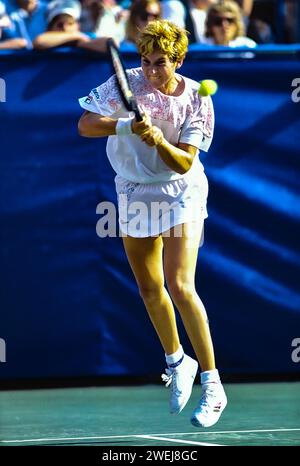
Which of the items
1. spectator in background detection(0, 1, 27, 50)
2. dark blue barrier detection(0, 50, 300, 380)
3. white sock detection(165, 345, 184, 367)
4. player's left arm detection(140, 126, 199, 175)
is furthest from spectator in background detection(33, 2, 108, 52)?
white sock detection(165, 345, 184, 367)

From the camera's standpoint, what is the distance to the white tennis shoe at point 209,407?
5.57 m

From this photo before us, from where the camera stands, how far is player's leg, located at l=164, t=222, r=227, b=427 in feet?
18.5

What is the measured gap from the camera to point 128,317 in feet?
25.6

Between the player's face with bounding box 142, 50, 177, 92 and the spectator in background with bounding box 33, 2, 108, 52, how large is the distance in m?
2.11

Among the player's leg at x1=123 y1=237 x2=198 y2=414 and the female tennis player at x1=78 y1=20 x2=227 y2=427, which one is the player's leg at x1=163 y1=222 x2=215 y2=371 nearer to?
the female tennis player at x1=78 y1=20 x2=227 y2=427

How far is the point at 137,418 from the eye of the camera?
671 centimetres

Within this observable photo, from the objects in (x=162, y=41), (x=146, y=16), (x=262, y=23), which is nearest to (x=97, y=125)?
(x=162, y=41)

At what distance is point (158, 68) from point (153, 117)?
286mm

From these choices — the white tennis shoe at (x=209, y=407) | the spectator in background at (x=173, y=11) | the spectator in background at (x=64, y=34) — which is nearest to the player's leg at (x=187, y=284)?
the white tennis shoe at (x=209, y=407)

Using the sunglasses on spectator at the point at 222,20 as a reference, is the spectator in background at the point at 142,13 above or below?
above

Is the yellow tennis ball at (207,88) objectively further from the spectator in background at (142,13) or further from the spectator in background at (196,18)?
the spectator in background at (196,18)

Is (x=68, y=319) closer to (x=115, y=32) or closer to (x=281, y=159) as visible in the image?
(x=281, y=159)

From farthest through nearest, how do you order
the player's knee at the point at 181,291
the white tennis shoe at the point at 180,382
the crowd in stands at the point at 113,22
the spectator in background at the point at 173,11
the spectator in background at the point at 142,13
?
the spectator in background at the point at 173,11 → the spectator in background at the point at 142,13 → the crowd in stands at the point at 113,22 → the white tennis shoe at the point at 180,382 → the player's knee at the point at 181,291

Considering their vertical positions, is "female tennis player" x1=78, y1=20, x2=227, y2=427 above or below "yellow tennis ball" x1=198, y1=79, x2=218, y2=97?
below
